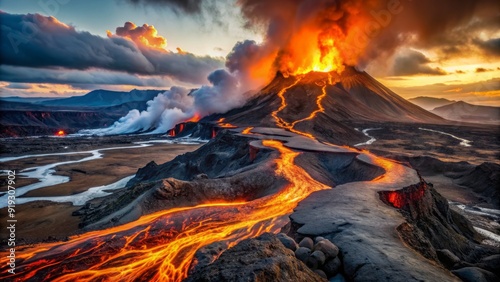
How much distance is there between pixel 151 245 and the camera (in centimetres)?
1052

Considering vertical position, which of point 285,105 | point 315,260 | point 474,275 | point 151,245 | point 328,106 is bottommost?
point 151,245

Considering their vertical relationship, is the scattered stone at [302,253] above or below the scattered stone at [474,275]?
above

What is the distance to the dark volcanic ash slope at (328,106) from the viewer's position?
2618 inches

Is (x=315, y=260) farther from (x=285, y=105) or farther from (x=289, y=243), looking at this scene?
(x=285, y=105)

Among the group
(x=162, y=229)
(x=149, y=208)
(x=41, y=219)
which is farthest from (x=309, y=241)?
(x=41, y=219)

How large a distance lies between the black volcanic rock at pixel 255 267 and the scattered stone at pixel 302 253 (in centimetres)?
108

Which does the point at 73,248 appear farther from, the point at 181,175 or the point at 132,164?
the point at 132,164

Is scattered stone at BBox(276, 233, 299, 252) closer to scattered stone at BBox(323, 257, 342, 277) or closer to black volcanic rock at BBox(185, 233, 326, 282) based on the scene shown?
scattered stone at BBox(323, 257, 342, 277)

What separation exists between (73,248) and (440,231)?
17.7 meters

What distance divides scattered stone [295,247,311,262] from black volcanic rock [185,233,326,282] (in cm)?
108

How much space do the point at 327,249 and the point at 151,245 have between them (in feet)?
23.2

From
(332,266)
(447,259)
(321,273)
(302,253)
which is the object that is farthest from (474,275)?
(302,253)

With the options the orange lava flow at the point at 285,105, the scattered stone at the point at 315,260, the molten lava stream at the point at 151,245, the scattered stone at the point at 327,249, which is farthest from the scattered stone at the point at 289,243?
the orange lava flow at the point at 285,105

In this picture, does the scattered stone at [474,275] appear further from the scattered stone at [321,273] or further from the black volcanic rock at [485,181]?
the black volcanic rock at [485,181]
